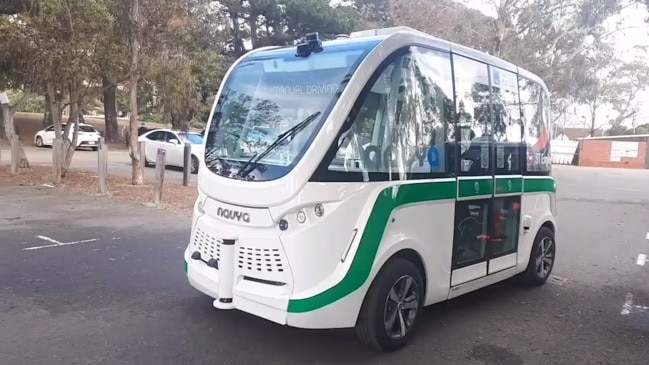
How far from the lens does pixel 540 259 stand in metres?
6.56

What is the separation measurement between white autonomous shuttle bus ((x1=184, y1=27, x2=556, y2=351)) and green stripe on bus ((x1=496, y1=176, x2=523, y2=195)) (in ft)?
0.29

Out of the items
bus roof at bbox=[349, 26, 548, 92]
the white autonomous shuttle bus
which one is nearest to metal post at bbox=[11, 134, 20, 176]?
the white autonomous shuttle bus

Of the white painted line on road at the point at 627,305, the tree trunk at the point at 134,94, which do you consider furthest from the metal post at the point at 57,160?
the white painted line on road at the point at 627,305

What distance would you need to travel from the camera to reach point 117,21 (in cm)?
1291

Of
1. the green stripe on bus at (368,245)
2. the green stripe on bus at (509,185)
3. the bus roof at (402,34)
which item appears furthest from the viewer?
the green stripe on bus at (509,185)

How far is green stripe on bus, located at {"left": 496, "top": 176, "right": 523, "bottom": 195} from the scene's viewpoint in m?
5.52

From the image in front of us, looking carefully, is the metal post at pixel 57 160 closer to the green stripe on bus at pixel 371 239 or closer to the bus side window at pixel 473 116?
the bus side window at pixel 473 116

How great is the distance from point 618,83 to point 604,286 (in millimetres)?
55715

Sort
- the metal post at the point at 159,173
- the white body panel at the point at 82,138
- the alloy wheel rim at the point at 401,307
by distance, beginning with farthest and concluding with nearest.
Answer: the white body panel at the point at 82,138, the metal post at the point at 159,173, the alloy wheel rim at the point at 401,307

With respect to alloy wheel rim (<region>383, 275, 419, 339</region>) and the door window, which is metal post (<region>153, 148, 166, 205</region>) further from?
alloy wheel rim (<region>383, 275, 419, 339</region>)

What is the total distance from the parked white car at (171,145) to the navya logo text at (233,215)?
46.8ft

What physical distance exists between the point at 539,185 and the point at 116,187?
1063 centimetres

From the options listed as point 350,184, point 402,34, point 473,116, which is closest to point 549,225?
point 473,116

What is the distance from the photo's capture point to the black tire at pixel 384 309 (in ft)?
13.6
